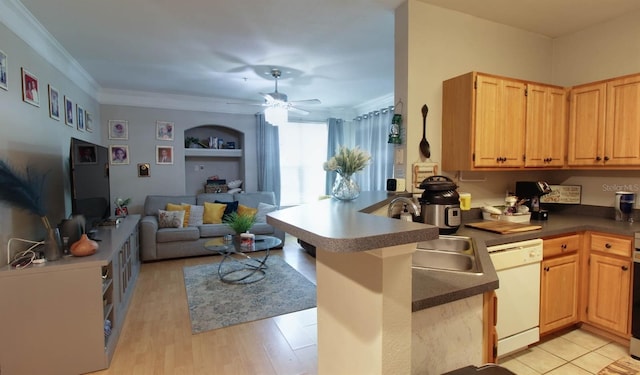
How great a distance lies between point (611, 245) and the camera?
228 centimetres

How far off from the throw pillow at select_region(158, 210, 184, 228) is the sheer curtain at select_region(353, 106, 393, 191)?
10.1 feet

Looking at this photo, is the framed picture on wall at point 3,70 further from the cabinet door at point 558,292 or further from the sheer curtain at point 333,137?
the sheer curtain at point 333,137

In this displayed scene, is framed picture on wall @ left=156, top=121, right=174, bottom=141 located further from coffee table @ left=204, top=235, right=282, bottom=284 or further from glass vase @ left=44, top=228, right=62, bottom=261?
glass vase @ left=44, top=228, right=62, bottom=261

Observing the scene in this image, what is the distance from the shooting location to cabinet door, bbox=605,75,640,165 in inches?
94.4

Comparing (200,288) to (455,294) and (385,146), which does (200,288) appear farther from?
(385,146)

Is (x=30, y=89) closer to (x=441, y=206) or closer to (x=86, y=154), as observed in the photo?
(x=86, y=154)

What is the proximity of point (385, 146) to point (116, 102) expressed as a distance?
4.62 metres

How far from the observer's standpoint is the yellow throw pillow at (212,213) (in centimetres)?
521

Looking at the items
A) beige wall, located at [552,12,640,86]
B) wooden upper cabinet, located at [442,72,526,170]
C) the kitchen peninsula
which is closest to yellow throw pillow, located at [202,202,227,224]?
wooden upper cabinet, located at [442,72,526,170]

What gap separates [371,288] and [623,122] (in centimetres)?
283

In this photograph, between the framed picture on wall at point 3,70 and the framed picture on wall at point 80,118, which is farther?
the framed picture on wall at point 80,118

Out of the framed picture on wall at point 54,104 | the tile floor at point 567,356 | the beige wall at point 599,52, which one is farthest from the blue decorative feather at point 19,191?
the beige wall at point 599,52

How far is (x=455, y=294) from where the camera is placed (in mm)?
1241

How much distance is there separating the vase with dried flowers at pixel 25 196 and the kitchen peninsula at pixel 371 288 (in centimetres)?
192
